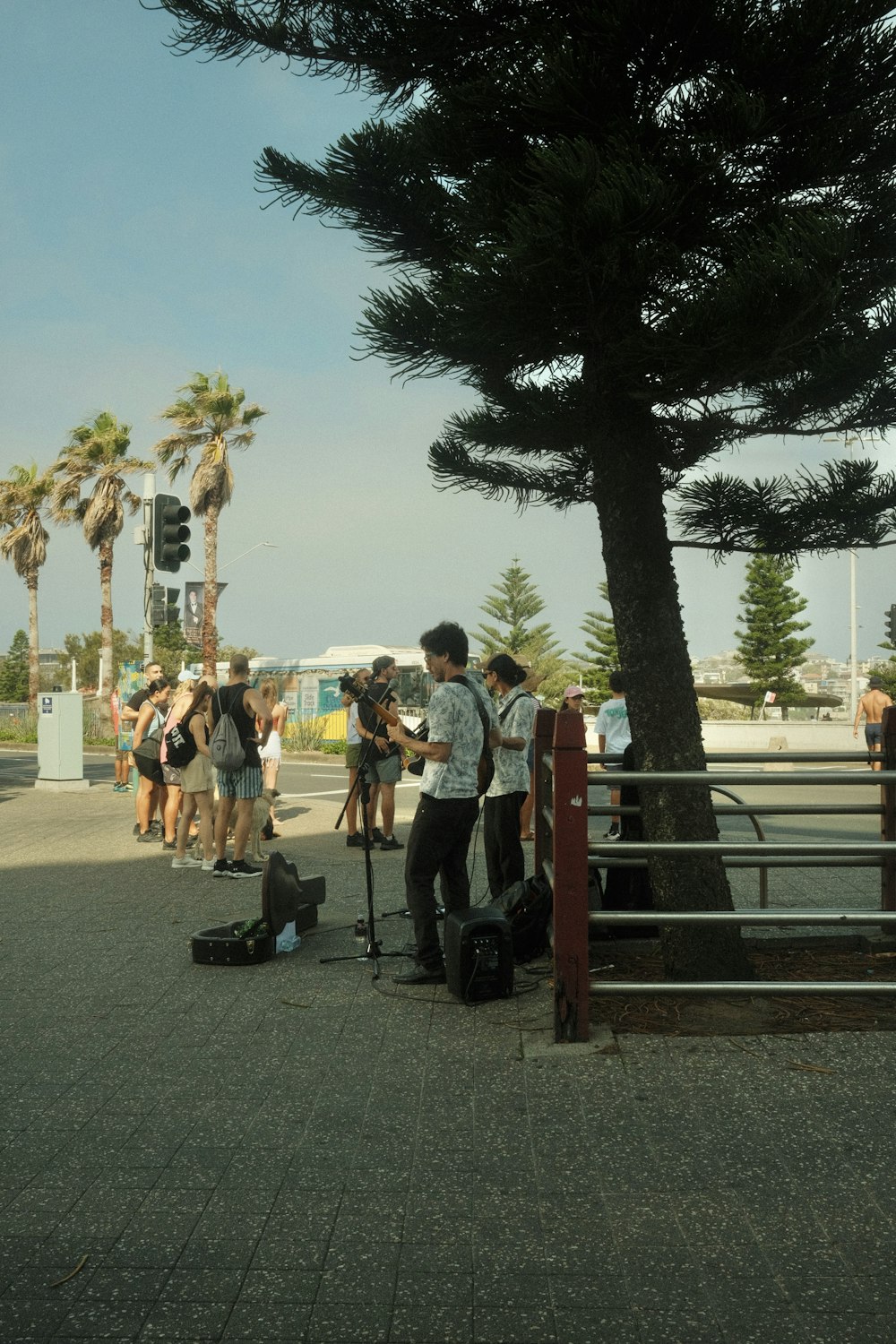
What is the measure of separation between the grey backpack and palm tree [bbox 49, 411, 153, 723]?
35.1 metres

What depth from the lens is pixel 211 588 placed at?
39.5 metres

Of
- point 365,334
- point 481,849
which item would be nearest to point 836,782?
point 365,334

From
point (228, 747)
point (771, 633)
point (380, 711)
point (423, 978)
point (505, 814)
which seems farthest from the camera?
point (771, 633)

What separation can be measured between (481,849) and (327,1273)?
349 inches

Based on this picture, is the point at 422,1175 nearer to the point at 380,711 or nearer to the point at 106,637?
the point at 380,711

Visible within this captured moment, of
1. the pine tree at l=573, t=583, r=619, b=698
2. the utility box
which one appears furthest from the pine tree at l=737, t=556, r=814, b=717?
the utility box

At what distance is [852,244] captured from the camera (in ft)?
15.4

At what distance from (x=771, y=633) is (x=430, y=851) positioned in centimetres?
5561

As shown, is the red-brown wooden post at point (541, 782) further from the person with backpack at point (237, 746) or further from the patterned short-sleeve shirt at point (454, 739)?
the person with backpack at point (237, 746)

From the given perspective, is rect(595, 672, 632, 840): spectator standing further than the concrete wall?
No

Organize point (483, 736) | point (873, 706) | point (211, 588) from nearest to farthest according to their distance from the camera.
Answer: point (483, 736) < point (873, 706) < point (211, 588)

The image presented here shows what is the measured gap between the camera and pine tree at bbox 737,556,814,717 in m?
59.1

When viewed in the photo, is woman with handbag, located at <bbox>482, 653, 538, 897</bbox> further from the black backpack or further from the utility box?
the utility box

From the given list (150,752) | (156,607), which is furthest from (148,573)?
(150,752)
